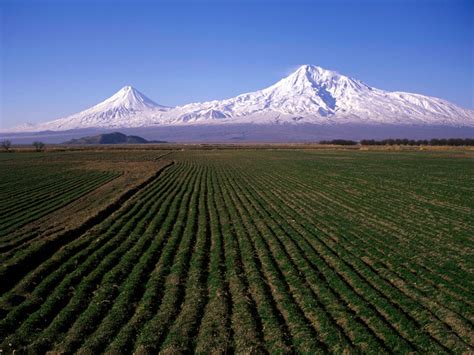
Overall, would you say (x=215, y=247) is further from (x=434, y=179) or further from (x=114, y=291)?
(x=434, y=179)

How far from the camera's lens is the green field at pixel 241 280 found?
7586 mm

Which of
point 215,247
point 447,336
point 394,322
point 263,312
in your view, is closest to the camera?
point 447,336

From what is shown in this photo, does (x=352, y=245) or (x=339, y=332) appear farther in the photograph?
(x=352, y=245)

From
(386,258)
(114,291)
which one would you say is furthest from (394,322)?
(114,291)

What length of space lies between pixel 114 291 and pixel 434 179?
33.9 meters

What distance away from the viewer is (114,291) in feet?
32.6

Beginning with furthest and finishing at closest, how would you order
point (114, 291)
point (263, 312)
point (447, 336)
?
point (114, 291)
point (263, 312)
point (447, 336)

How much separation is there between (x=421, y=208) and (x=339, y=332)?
16099mm

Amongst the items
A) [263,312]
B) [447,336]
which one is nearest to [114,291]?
[263,312]

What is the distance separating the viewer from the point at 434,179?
35.8m

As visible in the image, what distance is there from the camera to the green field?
7.59 m

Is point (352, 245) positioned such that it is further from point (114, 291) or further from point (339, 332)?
point (114, 291)

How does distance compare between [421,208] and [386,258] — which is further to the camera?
[421,208]

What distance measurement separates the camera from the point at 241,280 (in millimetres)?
10648
